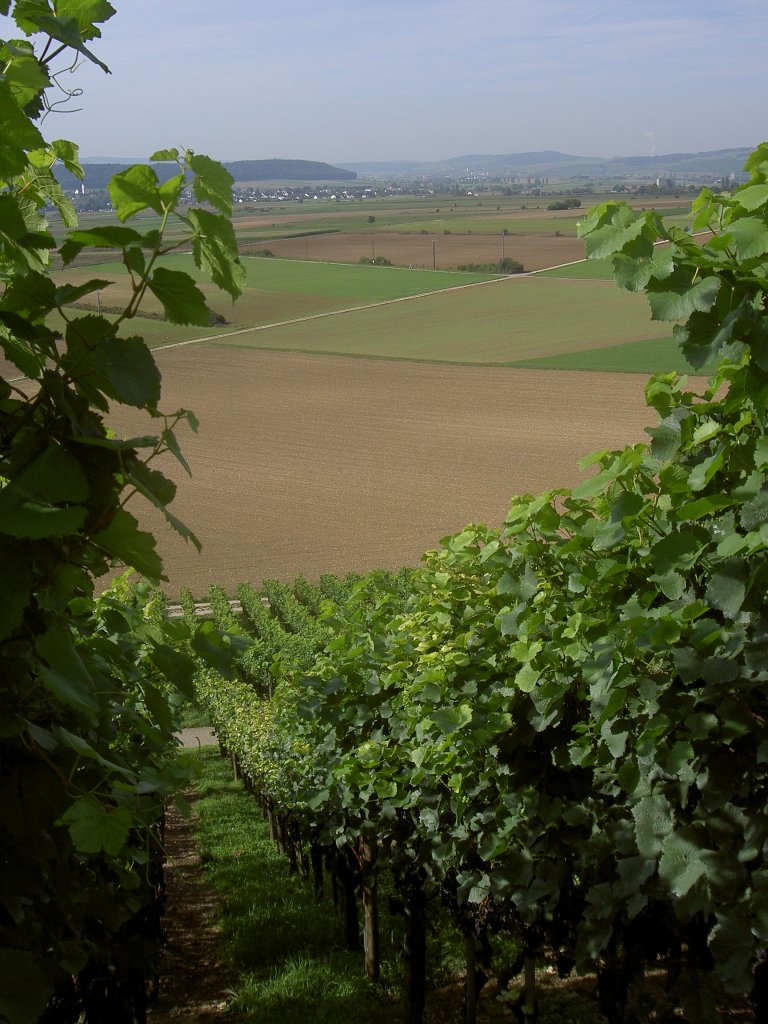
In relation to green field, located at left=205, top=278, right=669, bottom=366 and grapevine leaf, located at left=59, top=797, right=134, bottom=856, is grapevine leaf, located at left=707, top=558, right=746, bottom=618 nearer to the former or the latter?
grapevine leaf, located at left=59, top=797, right=134, bottom=856

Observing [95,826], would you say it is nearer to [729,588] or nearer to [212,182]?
[212,182]

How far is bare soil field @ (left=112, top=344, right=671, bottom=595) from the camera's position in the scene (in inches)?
1107

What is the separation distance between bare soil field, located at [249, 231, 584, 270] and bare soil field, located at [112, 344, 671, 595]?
116ft

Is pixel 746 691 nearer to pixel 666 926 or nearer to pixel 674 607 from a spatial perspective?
pixel 674 607

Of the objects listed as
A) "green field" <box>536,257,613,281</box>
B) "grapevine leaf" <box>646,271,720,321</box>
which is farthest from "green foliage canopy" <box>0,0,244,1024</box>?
"green field" <box>536,257,613,281</box>

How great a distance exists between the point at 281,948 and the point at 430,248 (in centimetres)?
9064

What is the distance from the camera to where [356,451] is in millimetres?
37844

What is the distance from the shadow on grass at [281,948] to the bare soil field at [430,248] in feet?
240

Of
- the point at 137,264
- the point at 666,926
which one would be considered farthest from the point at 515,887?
the point at 137,264

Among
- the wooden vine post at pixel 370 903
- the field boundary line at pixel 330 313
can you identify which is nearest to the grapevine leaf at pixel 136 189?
the wooden vine post at pixel 370 903

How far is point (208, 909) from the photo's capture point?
7895 millimetres

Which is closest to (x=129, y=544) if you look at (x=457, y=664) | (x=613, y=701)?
(x=613, y=701)

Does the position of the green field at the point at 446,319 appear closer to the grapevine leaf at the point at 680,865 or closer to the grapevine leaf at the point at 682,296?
the grapevine leaf at the point at 680,865

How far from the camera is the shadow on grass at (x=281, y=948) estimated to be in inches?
214
